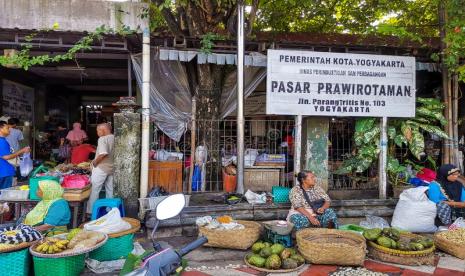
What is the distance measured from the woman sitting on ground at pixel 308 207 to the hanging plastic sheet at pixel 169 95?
2782 mm

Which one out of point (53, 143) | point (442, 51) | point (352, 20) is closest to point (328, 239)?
point (442, 51)

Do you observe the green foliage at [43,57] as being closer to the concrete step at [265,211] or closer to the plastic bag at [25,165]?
the plastic bag at [25,165]

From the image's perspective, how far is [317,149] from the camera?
24.6 feet

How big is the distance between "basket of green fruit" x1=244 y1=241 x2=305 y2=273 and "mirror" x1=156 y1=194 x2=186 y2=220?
7.11 feet

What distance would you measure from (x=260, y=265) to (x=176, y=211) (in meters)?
2.22

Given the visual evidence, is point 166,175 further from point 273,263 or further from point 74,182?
point 273,263

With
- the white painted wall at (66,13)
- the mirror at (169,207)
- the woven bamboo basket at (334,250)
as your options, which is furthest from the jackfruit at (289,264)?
the white painted wall at (66,13)

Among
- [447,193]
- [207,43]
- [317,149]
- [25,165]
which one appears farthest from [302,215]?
[25,165]

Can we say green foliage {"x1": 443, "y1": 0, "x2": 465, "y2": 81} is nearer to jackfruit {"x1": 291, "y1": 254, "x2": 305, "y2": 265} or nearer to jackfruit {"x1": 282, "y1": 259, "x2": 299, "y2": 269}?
jackfruit {"x1": 291, "y1": 254, "x2": 305, "y2": 265}

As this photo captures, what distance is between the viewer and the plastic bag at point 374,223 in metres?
6.41

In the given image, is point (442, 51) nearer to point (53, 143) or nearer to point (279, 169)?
point (279, 169)

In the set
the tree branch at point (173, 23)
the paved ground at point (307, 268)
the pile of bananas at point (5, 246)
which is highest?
the tree branch at point (173, 23)

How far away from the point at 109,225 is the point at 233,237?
1779 mm

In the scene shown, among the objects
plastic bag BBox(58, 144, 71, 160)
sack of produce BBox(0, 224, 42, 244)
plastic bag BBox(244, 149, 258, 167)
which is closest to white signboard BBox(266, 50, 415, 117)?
plastic bag BBox(244, 149, 258, 167)
